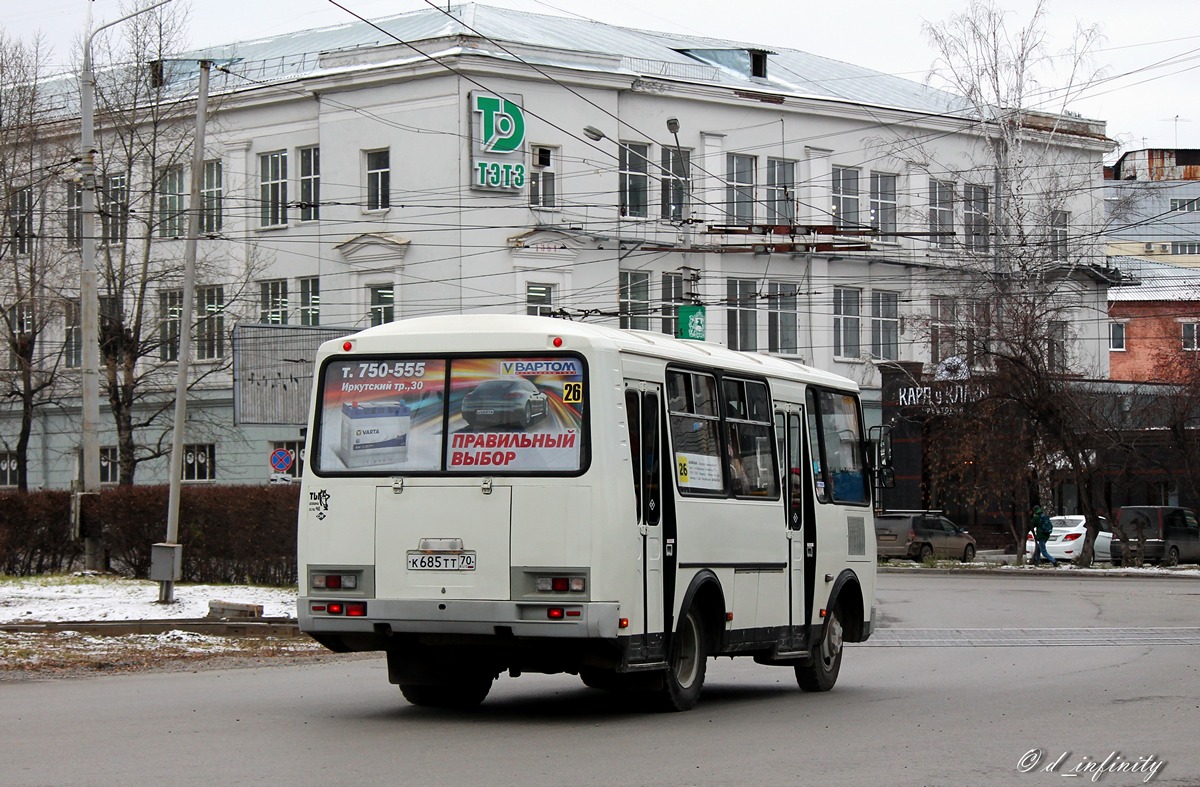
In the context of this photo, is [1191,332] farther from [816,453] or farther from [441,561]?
[441,561]

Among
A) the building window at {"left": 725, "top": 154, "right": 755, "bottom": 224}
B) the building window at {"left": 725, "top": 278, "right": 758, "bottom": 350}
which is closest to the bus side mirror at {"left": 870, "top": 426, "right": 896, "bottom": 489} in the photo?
the building window at {"left": 725, "top": 278, "right": 758, "bottom": 350}

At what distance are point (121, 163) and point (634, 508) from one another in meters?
39.8

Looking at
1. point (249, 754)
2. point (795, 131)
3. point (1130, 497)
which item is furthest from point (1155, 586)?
point (249, 754)

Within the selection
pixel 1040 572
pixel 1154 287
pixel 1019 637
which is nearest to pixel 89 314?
pixel 1019 637

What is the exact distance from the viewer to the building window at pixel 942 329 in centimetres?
4731

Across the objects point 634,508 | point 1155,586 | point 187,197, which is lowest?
point 1155,586

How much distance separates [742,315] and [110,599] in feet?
105

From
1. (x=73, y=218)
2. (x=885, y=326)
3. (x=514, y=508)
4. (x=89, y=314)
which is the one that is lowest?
(x=514, y=508)

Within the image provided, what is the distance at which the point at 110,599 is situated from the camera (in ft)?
79.2

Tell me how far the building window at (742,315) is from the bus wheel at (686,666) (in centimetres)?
3984

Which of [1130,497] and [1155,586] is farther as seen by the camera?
[1130,497]

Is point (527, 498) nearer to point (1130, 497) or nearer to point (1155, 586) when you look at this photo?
point (1155, 586)

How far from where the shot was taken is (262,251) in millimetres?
52125

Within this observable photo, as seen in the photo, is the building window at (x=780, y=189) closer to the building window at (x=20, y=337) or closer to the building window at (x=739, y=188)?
the building window at (x=739, y=188)
